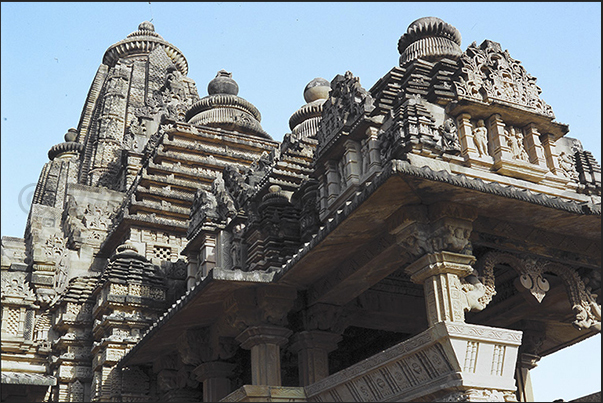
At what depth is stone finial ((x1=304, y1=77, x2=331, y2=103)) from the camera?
71.2 ft

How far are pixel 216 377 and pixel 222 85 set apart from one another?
47.2 feet

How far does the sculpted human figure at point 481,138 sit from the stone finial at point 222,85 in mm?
16317

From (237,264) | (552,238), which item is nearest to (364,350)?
(237,264)

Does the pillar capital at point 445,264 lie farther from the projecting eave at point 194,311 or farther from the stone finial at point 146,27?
the stone finial at point 146,27

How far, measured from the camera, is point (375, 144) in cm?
1135

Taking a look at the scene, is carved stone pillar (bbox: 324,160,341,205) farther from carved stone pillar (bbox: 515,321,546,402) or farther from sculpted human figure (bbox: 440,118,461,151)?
carved stone pillar (bbox: 515,321,546,402)

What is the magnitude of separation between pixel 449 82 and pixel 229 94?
15690mm

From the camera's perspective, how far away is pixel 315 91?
21688 millimetres

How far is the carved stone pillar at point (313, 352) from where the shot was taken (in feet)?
41.2

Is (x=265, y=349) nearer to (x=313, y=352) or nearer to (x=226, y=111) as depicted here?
(x=313, y=352)

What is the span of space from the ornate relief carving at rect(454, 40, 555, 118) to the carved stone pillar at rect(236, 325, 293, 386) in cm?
480

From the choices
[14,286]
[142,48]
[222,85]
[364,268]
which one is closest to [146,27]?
[142,48]

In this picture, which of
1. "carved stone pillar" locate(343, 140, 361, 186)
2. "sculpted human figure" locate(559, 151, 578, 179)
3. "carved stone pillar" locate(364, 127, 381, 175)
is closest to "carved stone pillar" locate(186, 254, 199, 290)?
"carved stone pillar" locate(343, 140, 361, 186)

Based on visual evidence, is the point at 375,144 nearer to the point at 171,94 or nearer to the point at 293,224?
the point at 293,224
